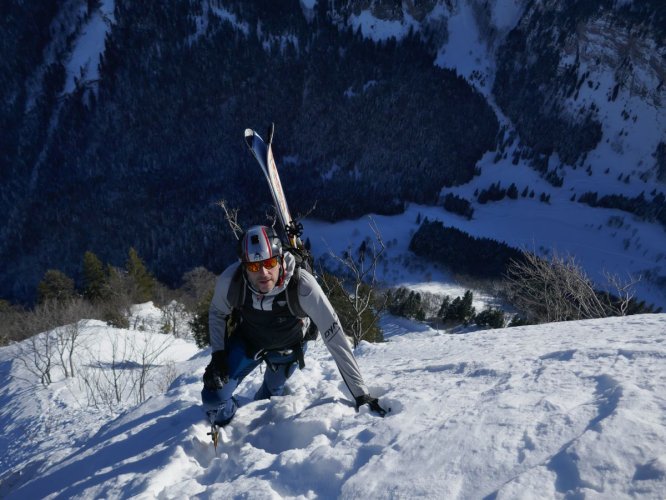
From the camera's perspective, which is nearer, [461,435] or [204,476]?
[461,435]

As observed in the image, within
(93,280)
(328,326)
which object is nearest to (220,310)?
(328,326)

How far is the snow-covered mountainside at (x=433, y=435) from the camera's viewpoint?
294 cm

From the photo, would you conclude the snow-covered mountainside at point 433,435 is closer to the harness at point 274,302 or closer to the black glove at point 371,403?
the black glove at point 371,403

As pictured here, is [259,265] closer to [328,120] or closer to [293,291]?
[293,291]

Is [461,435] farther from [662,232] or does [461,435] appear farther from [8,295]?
[662,232]

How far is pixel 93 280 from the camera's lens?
4312cm

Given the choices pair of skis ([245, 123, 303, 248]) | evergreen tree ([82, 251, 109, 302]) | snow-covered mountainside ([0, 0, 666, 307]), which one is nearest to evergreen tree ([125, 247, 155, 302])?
evergreen tree ([82, 251, 109, 302])

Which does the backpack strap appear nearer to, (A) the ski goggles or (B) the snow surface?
(A) the ski goggles

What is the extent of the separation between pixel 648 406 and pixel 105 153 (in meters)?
112

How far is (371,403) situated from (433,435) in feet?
3.47

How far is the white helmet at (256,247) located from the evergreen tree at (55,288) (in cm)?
4436

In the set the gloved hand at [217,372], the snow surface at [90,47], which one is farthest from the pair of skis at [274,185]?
the snow surface at [90,47]

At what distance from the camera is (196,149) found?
99750 mm

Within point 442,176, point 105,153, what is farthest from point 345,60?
point 105,153
